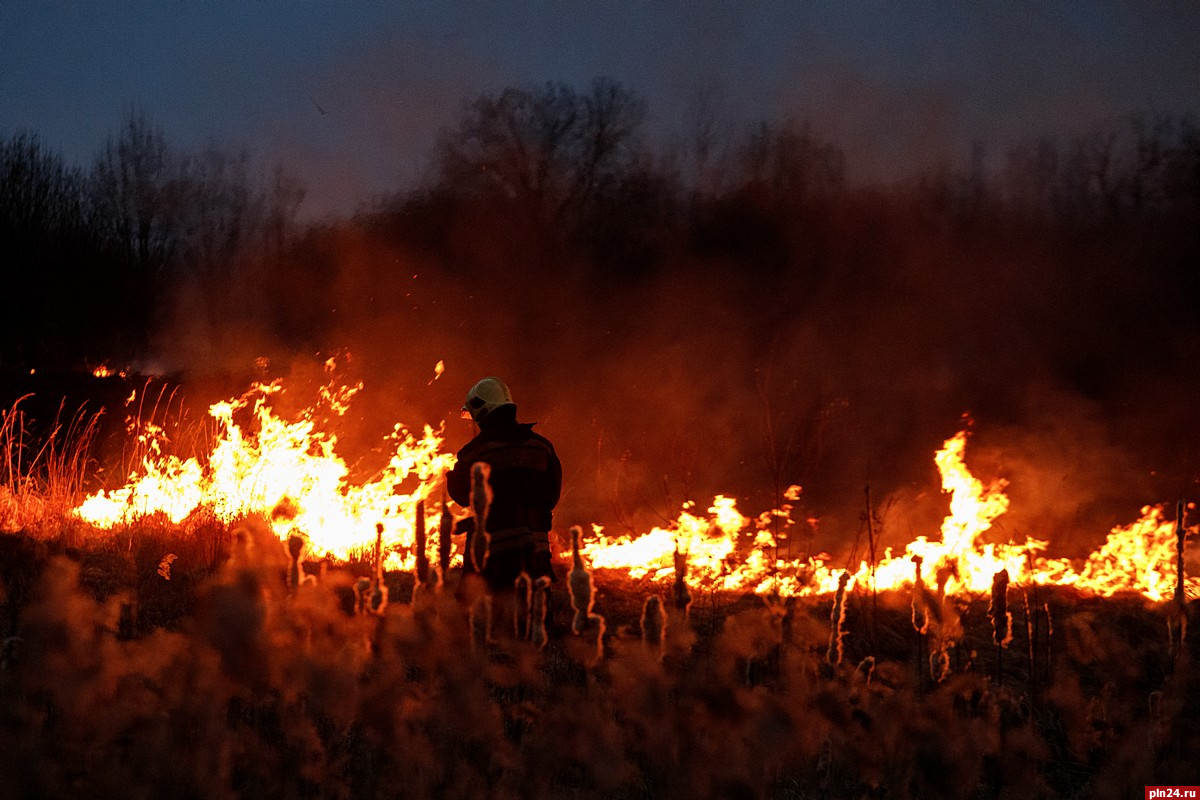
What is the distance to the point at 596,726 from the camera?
2.63 meters

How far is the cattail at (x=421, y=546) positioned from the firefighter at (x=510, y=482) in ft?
9.71

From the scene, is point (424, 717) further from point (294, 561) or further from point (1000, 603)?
point (1000, 603)

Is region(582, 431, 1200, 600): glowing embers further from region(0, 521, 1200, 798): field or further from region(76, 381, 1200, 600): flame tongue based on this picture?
region(0, 521, 1200, 798): field

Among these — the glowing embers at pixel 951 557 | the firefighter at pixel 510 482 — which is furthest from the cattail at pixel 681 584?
the glowing embers at pixel 951 557

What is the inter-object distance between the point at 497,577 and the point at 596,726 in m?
3.28

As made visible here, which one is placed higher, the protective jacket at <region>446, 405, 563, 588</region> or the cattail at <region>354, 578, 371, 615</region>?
the protective jacket at <region>446, 405, 563, 588</region>

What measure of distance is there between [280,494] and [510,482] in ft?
16.5

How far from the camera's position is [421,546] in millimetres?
2455

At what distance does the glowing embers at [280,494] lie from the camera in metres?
9.10

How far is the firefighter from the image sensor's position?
18.9 ft

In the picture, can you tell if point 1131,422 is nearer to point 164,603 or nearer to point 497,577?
point 497,577

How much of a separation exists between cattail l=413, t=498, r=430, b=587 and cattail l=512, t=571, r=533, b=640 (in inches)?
9.9

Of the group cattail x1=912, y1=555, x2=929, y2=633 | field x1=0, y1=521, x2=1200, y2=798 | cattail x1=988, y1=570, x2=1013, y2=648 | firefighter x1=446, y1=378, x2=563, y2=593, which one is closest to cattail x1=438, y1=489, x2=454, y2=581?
field x1=0, y1=521, x2=1200, y2=798

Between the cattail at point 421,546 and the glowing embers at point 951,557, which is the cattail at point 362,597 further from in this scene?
the glowing embers at point 951,557
